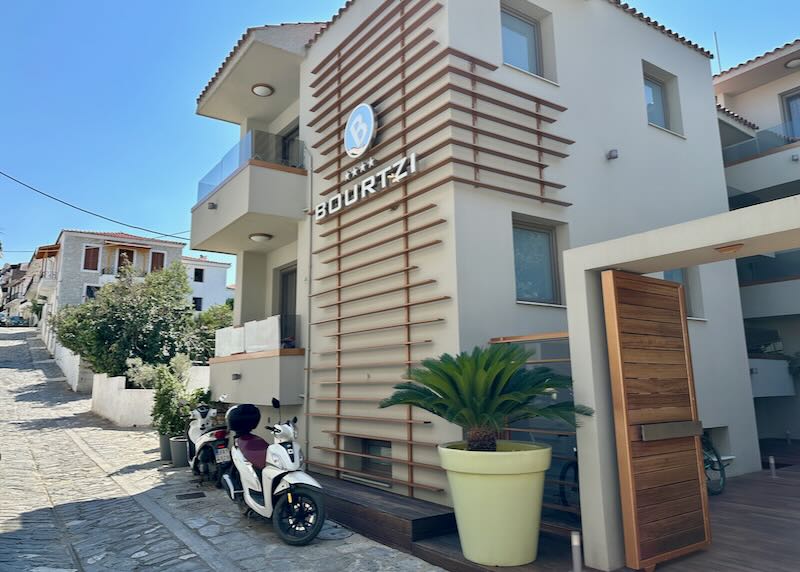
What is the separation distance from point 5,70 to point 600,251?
21603mm

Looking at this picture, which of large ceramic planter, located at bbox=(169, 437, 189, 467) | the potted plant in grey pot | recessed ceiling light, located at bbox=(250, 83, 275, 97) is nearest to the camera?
large ceramic planter, located at bbox=(169, 437, 189, 467)

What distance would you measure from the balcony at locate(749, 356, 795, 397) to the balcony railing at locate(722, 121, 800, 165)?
507 cm

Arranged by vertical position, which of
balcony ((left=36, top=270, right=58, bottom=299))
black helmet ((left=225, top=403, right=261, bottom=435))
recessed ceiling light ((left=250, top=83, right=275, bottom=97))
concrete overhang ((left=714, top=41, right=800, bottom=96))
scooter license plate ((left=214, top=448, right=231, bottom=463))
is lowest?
scooter license plate ((left=214, top=448, right=231, bottom=463))

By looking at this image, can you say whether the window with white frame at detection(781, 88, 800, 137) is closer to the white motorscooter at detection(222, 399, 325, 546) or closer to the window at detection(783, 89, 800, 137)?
the window at detection(783, 89, 800, 137)

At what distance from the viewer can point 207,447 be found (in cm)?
912

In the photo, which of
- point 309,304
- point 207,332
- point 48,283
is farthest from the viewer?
point 48,283

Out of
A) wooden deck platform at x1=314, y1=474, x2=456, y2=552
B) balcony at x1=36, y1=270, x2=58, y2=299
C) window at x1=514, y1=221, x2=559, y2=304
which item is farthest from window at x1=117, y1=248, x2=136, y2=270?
window at x1=514, y1=221, x2=559, y2=304

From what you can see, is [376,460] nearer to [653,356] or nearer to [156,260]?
[653,356]

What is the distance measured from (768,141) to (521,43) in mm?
8488

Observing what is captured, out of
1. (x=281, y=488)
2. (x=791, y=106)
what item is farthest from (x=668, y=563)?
(x=791, y=106)

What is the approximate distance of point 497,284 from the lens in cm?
720

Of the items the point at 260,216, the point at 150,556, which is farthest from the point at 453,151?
the point at 150,556

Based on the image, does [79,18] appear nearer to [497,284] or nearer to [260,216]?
[260,216]

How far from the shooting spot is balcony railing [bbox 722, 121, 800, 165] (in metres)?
13.4
